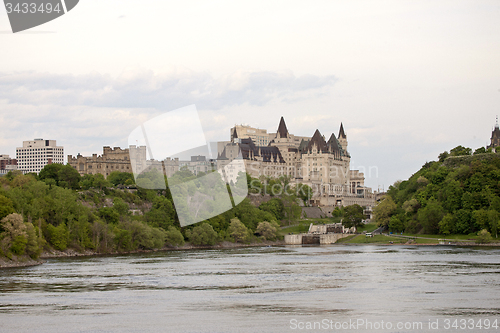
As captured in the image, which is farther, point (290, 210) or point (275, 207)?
point (290, 210)

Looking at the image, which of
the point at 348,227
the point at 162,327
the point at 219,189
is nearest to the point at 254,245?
the point at 219,189

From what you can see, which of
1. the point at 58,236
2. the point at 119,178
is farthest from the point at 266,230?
the point at 58,236

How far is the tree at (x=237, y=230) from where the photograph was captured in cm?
11156

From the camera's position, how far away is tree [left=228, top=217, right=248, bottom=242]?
112 meters

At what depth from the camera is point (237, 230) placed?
367 feet

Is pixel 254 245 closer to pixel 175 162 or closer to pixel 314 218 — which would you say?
pixel 314 218

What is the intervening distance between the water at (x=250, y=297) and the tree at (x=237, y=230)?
160 feet

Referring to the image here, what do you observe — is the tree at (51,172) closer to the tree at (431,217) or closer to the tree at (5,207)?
the tree at (5,207)

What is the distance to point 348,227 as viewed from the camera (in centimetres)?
13088

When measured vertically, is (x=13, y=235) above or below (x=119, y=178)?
below

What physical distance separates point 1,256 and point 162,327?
37.5m

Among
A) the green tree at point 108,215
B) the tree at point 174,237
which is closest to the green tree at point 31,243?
the green tree at point 108,215

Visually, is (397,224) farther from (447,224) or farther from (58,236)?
(58,236)

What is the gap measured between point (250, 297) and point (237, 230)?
72.3m
